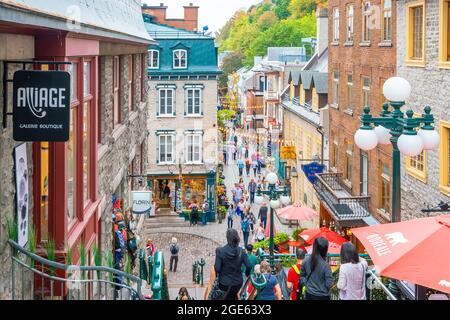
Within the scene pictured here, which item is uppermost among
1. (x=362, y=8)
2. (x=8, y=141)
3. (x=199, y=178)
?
(x=362, y=8)

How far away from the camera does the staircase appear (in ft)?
115

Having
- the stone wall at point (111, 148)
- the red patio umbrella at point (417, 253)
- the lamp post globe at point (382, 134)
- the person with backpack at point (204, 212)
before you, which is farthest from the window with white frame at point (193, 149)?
the red patio umbrella at point (417, 253)

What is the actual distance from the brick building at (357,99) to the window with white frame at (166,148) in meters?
12.2

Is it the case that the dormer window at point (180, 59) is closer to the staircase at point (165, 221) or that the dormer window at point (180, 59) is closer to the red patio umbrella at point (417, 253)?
the staircase at point (165, 221)

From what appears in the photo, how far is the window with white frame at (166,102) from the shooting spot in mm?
38469

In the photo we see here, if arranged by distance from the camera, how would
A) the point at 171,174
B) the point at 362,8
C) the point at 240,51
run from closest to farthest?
1. the point at 362,8
2. the point at 171,174
3. the point at 240,51

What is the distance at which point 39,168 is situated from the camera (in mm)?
7422

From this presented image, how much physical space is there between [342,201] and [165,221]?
578 inches

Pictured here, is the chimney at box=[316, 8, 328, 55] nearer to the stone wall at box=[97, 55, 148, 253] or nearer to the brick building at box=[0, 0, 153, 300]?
the stone wall at box=[97, 55, 148, 253]

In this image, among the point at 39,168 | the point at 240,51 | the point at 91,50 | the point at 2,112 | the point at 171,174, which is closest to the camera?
the point at 2,112

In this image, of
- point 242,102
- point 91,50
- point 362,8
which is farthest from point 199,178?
point 242,102
